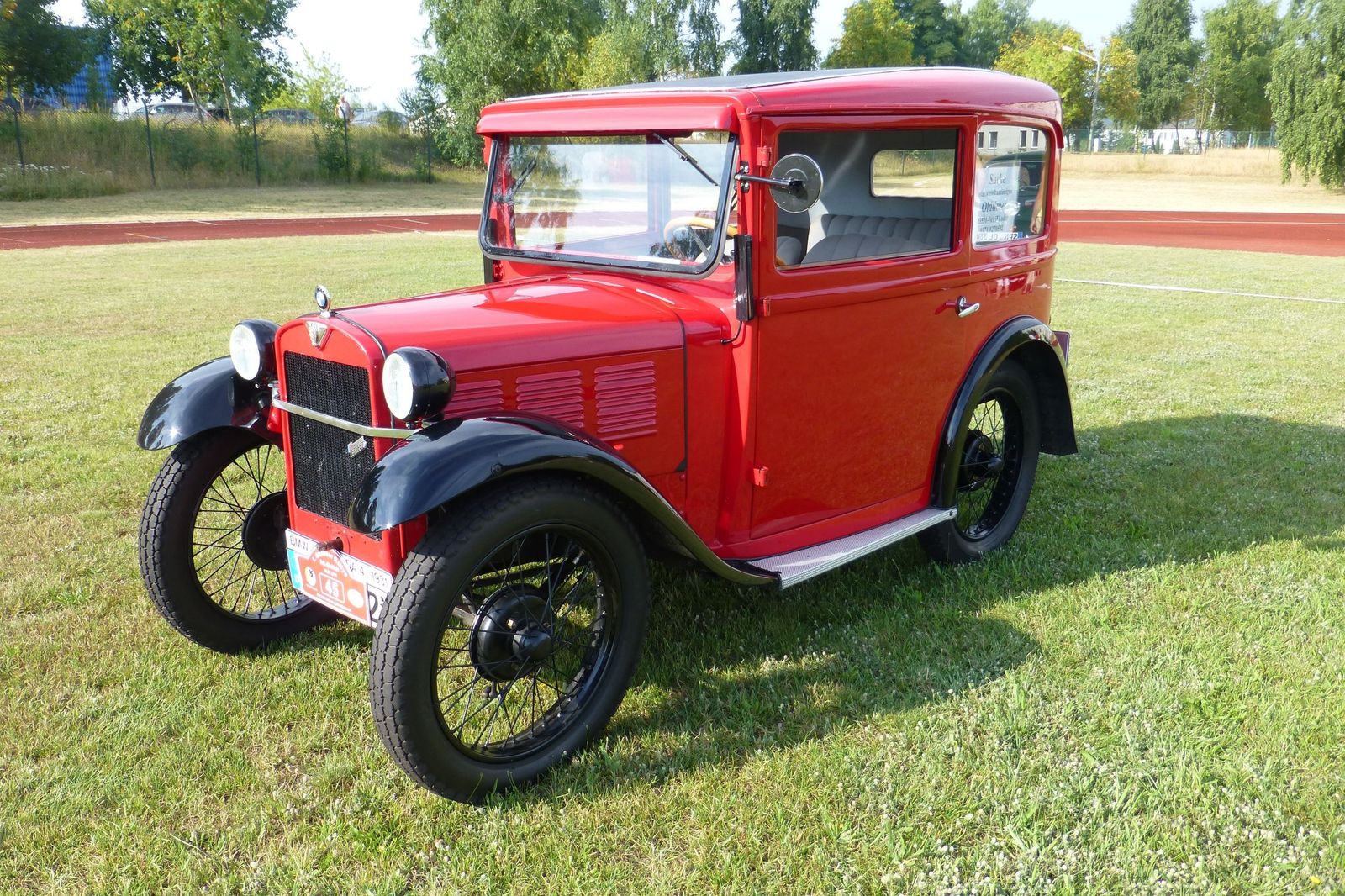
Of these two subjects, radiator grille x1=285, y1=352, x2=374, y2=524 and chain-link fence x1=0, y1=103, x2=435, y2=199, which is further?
chain-link fence x1=0, y1=103, x2=435, y2=199

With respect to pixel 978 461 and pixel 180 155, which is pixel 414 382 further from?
pixel 180 155

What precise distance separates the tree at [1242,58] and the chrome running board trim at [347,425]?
70.9m

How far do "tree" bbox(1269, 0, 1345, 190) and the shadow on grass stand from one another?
3032cm

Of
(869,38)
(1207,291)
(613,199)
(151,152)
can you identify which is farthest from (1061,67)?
(613,199)

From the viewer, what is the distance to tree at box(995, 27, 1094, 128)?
51.3 metres

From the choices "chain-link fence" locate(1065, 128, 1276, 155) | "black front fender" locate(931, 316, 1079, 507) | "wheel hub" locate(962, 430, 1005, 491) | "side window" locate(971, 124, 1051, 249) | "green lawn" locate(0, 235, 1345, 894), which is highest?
"chain-link fence" locate(1065, 128, 1276, 155)

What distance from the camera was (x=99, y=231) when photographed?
19.2m

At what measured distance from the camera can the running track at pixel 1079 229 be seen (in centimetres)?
1809

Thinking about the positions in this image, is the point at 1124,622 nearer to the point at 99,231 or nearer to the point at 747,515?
the point at 747,515

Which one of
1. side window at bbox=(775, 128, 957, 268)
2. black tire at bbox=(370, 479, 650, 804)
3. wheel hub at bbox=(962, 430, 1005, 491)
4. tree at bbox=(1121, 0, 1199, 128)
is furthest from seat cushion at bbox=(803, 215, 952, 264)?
tree at bbox=(1121, 0, 1199, 128)

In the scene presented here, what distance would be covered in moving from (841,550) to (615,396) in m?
1.11

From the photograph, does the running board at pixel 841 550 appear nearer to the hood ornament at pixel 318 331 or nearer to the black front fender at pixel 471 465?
the black front fender at pixel 471 465

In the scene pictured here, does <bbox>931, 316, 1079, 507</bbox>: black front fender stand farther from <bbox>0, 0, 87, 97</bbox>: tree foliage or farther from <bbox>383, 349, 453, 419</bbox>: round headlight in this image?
<bbox>0, 0, 87, 97</bbox>: tree foliage

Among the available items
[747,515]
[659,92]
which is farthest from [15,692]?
[659,92]
